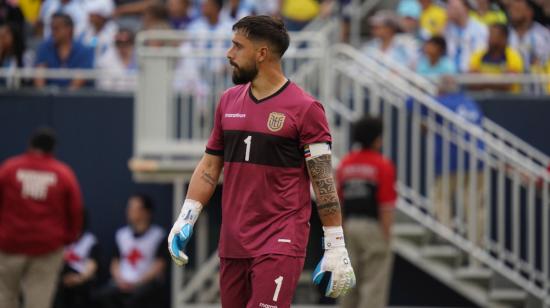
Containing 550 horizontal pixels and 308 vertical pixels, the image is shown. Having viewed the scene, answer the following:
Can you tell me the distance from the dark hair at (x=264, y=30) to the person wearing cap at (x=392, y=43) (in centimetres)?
848

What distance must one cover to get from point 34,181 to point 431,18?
19.9 ft

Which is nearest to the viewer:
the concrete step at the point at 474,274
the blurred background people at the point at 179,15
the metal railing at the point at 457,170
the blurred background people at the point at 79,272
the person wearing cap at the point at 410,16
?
the metal railing at the point at 457,170

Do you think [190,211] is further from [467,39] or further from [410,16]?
[410,16]

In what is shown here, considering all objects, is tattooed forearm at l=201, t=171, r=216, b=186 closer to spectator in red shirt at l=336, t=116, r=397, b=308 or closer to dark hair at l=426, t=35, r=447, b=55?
spectator in red shirt at l=336, t=116, r=397, b=308

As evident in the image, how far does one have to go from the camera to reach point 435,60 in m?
15.8

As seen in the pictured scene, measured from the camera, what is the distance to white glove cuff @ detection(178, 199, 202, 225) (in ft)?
26.7

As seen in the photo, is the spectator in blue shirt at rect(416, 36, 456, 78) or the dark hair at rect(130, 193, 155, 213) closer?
the dark hair at rect(130, 193, 155, 213)

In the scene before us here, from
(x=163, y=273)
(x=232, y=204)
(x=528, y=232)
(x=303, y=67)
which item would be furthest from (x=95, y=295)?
(x=232, y=204)

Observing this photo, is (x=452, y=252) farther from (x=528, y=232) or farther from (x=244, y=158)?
(x=244, y=158)

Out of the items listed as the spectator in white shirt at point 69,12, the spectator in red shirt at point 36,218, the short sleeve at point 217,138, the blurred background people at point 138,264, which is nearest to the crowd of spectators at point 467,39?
the blurred background people at point 138,264

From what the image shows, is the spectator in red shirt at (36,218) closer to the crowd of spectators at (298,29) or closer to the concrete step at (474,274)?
the crowd of spectators at (298,29)

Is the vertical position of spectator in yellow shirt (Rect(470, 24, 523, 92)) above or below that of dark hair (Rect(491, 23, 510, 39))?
below

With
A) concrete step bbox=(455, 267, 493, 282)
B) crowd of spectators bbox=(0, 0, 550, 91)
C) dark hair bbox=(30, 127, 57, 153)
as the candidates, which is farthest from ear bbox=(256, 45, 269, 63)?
concrete step bbox=(455, 267, 493, 282)

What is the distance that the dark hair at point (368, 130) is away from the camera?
13.6 m
